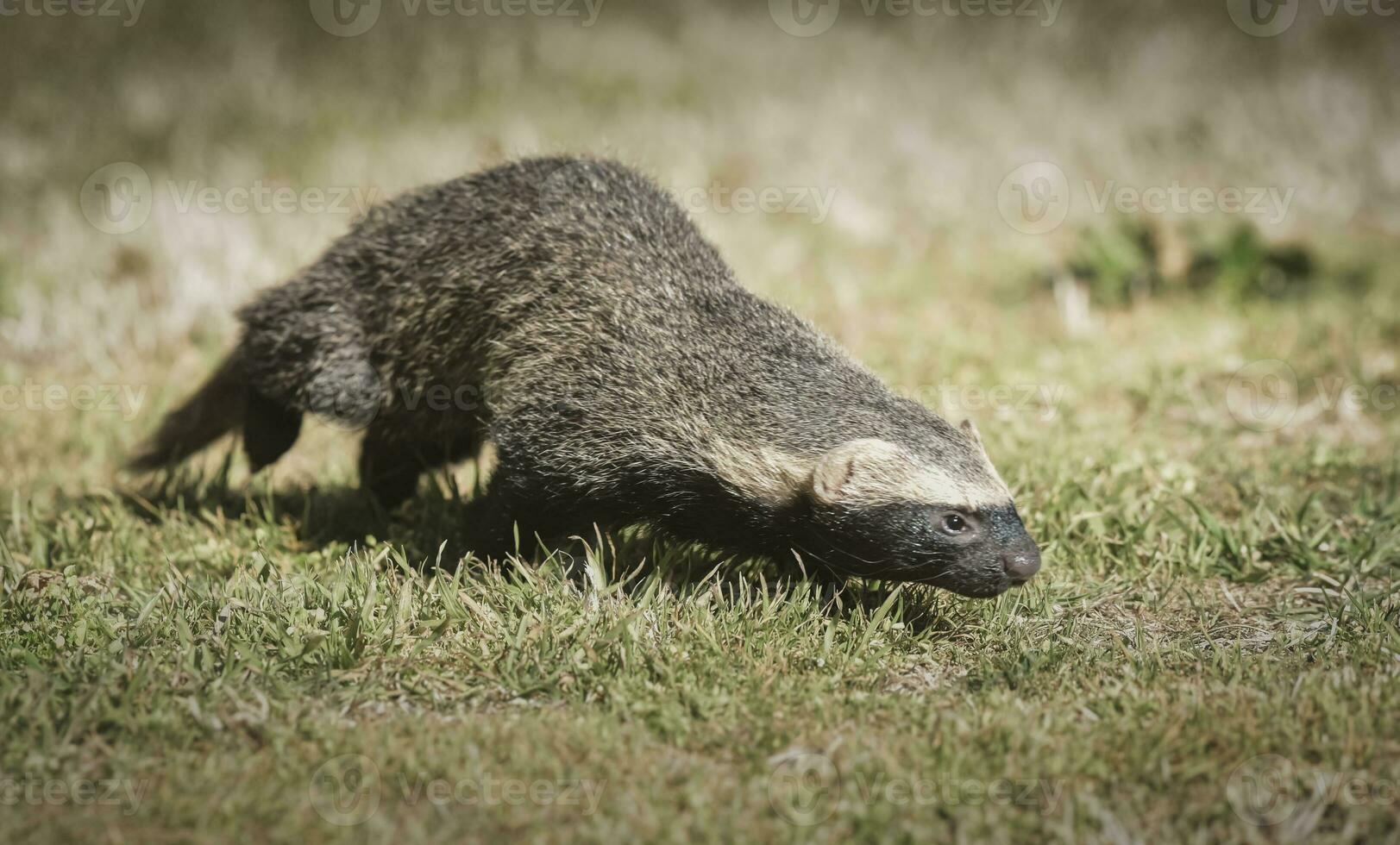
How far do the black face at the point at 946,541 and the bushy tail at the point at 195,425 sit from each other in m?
3.46

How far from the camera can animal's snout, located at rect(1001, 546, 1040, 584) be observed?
4.01 metres

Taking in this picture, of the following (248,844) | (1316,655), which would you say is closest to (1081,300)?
(1316,655)

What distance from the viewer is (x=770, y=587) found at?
4723mm

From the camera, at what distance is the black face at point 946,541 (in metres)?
4.03

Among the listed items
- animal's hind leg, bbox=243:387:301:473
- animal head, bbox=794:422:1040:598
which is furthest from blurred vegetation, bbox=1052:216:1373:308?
animal's hind leg, bbox=243:387:301:473

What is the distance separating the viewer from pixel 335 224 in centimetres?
1016

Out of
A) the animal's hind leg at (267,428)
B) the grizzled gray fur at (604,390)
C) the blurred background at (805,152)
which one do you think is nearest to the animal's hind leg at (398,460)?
the grizzled gray fur at (604,390)

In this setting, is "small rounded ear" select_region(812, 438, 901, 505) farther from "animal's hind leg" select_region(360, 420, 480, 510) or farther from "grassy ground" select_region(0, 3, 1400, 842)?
"animal's hind leg" select_region(360, 420, 480, 510)

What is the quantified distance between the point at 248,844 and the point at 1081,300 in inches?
280

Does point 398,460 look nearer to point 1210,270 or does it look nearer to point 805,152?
point 1210,270

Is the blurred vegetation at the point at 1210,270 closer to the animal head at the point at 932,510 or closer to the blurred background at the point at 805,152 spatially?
the blurred background at the point at 805,152

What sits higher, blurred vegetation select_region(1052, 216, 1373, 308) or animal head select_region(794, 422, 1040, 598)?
blurred vegetation select_region(1052, 216, 1373, 308)

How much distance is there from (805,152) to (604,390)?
8055 millimetres

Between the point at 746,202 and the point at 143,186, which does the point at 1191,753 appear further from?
the point at 143,186
